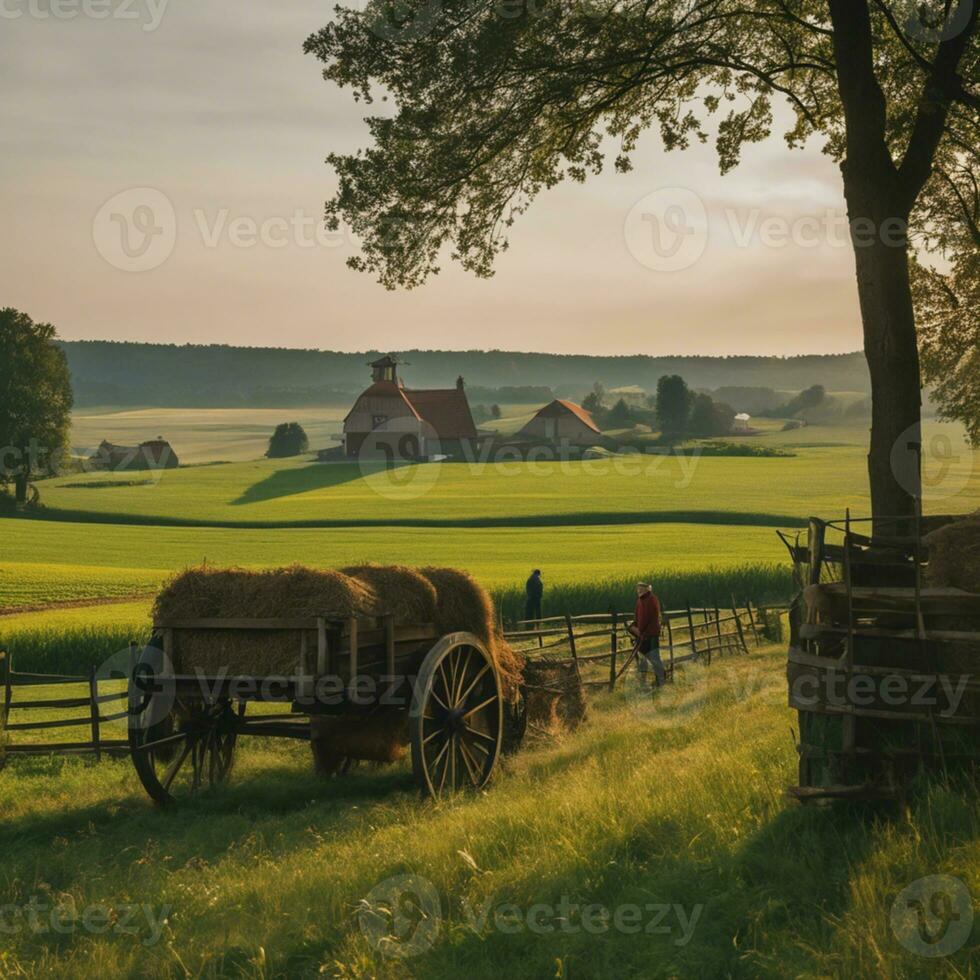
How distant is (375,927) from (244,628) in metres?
4.06

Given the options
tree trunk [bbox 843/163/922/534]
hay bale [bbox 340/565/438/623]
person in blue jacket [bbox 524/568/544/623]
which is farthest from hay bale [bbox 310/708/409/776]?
person in blue jacket [bbox 524/568/544/623]

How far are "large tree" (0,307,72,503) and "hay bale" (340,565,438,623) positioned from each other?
57.5 metres

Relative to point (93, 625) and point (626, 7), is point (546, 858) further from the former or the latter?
point (93, 625)

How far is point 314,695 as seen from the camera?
945 cm

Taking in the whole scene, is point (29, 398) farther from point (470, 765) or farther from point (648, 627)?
point (470, 765)

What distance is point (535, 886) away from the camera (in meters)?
6.48

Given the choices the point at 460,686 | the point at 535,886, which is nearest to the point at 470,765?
the point at 460,686

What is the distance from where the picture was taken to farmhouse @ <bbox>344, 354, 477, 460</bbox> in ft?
316

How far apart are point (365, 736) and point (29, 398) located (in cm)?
5766

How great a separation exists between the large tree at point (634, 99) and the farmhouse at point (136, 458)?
309 ft

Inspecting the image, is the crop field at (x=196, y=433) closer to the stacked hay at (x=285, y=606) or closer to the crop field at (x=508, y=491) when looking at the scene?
the crop field at (x=508, y=491)

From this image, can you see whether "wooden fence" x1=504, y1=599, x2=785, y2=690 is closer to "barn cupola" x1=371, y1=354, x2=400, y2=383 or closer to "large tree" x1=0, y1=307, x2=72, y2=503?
"large tree" x1=0, y1=307, x2=72, y2=503

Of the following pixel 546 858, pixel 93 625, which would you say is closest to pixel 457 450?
pixel 93 625

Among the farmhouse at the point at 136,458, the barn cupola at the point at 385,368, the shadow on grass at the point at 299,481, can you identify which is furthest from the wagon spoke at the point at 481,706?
the farmhouse at the point at 136,458
